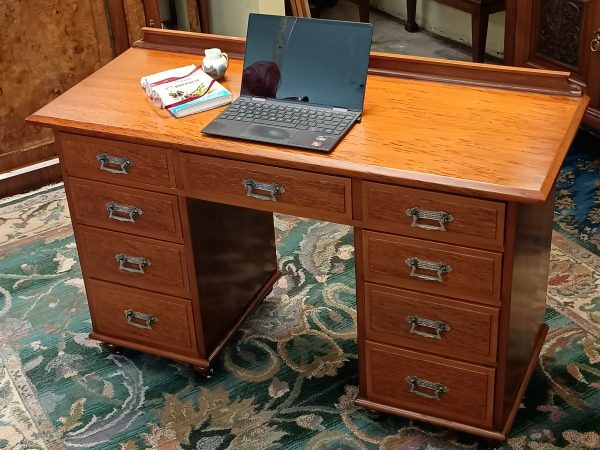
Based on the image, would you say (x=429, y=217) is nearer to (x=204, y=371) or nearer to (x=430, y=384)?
(x=430, y=384)

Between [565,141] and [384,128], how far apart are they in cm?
41

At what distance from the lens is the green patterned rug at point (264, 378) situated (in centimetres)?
234

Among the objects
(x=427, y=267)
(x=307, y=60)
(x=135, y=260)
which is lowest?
(x=135, y=260)

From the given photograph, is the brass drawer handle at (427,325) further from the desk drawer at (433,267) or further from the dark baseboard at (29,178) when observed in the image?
the dark baseboard at (29,178)

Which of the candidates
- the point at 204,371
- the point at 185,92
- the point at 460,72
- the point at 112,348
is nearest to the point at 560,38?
the point at 460,72

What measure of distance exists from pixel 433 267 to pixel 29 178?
2.17m

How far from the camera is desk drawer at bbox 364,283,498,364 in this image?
81.4 inches

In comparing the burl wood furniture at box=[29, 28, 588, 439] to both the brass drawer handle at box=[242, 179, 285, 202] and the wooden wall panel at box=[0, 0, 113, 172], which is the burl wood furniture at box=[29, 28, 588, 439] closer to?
the brass drawer handle at box=[242, 179, 285, 202]

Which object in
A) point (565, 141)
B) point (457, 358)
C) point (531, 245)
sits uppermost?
point (565, 141)

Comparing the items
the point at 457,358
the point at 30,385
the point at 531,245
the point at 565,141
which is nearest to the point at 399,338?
the point at 457,358

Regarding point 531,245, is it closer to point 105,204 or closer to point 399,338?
point 399,338

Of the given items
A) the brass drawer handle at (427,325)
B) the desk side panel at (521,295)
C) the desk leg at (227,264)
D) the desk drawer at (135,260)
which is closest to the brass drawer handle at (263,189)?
the desk leg at (227,264)

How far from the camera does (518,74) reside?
222 cm

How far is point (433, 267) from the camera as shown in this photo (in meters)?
2.03
